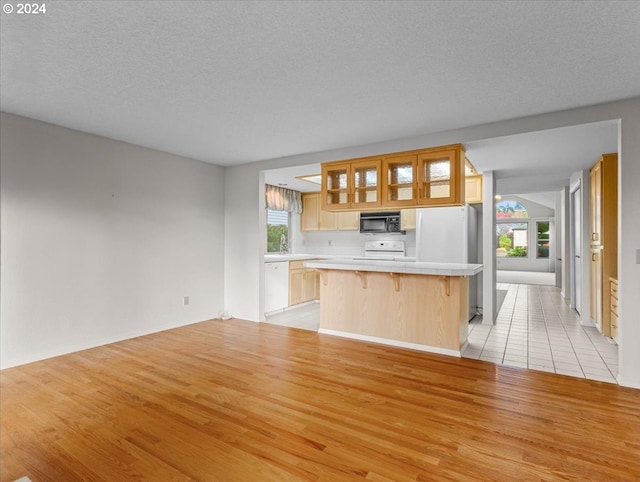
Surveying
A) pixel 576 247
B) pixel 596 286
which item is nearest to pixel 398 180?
pixel 596 286

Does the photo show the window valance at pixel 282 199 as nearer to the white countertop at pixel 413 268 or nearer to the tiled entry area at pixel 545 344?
the white countertop at pixel 413 268

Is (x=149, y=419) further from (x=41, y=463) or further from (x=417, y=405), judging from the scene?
(x=417, y=405)

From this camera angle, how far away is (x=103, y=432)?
219 centimetres

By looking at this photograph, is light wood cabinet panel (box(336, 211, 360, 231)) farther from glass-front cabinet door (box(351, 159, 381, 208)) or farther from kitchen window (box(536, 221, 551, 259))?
kitchen window (box(536, 221, 551, 259))

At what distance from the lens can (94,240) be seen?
12.8 feet

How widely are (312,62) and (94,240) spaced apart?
10.5 feet

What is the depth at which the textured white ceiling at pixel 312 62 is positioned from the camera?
1801 millimetres

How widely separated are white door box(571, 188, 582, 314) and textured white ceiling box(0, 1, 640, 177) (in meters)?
3.45

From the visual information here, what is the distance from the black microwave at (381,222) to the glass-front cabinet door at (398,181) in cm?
206

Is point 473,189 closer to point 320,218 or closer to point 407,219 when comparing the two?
point 407,219

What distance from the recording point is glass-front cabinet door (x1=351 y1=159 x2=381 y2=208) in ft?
13.8

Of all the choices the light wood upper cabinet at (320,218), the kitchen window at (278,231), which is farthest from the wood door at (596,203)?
the kitchen window at (278,231)

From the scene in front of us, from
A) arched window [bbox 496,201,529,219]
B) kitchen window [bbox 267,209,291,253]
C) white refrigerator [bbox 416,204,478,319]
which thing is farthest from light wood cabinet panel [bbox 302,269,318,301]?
arched window [bbox 496,201,529,219]
